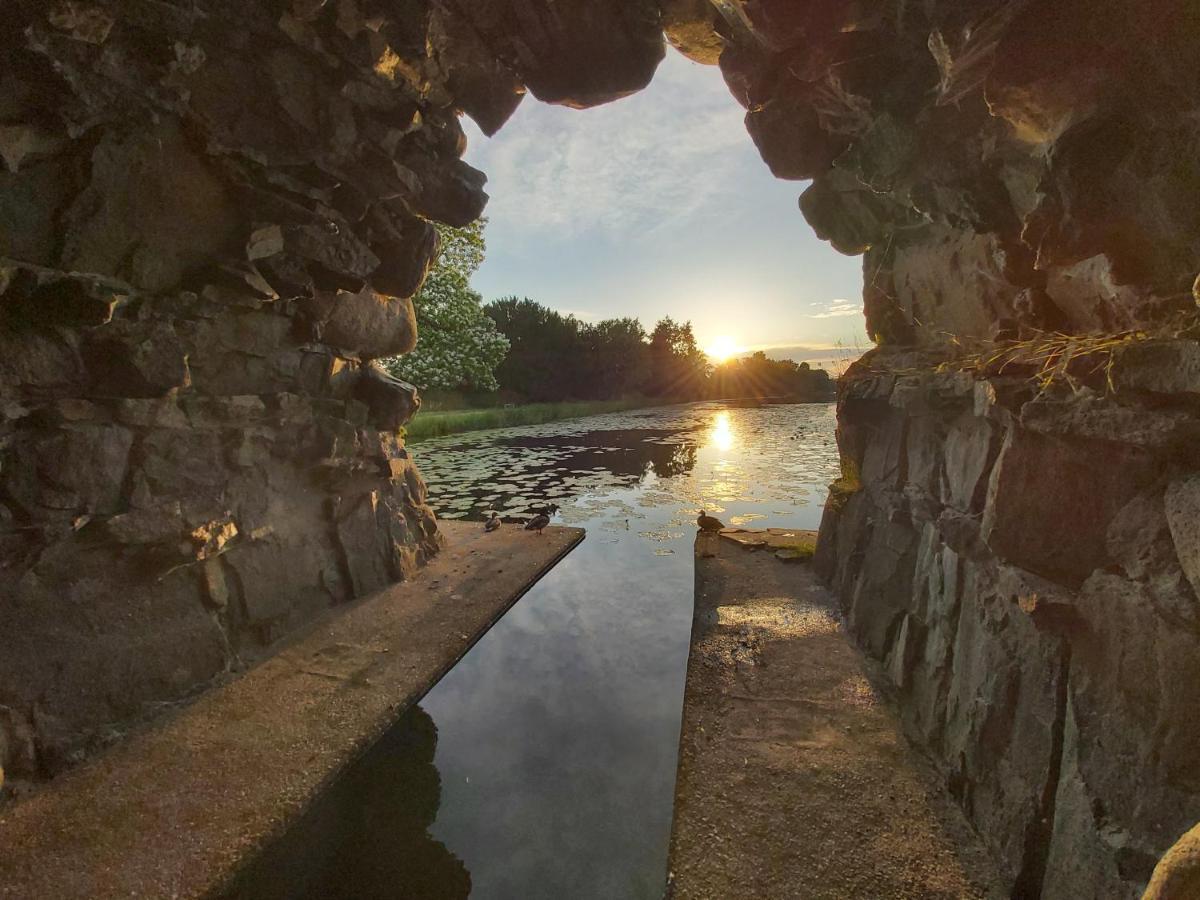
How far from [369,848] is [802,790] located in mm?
2916

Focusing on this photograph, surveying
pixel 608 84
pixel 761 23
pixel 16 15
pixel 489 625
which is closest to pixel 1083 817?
pixel 489 625

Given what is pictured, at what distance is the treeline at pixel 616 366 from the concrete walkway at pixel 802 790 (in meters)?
36.1

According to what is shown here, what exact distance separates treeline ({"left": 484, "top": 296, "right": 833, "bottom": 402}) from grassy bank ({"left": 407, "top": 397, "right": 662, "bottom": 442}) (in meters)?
2.60

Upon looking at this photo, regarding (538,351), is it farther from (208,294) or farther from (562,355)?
(208,294)

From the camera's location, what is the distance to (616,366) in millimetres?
46750

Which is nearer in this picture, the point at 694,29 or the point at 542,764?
the point at 542,764

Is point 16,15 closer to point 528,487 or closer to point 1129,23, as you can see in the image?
point 1129,23

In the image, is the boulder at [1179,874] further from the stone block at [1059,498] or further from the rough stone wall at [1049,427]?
the stone block at [1059,498]

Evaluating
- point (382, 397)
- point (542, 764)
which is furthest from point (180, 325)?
point (542, 764)

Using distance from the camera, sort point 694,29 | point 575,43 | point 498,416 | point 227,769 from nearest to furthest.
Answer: point 227,769 → point 575,43 → point 694,29 → point 498,416

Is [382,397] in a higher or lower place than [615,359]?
lower

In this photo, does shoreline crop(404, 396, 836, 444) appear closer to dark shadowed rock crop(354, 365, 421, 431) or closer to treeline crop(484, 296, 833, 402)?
treeline crop(484, 296, 833, 402)

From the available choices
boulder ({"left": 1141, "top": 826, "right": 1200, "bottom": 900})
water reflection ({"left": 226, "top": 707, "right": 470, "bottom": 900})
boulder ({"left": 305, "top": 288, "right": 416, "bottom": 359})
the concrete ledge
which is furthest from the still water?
boulder ({"left": 305, "top": 288, "right": 416, "bottom": 359})

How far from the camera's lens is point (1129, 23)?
2.88 meters
